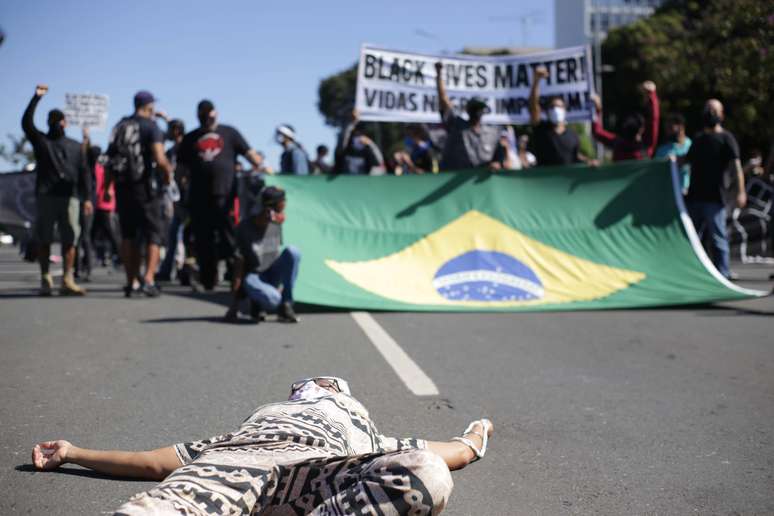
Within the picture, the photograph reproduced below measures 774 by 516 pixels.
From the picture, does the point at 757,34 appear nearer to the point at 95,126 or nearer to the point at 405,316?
the point at 95,126

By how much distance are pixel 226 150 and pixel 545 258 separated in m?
3.74

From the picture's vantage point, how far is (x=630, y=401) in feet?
17.8

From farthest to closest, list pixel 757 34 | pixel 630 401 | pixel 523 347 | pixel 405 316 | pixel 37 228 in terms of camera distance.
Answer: pixel 757 34 < pixel 37 228 < pixel 405 316 < pixel 523 347 < pixel 630 401

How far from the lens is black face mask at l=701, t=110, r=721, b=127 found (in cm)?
1185

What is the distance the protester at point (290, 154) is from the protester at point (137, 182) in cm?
295

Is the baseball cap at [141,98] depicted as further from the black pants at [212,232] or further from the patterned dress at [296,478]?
the patterned dress at [296,478]

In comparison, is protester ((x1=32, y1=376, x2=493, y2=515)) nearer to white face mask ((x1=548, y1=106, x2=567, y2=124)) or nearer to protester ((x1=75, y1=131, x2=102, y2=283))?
white face mask ((x1=548, y1=106, x2=567, y2=124))

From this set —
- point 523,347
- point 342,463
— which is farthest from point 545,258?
point 342,463

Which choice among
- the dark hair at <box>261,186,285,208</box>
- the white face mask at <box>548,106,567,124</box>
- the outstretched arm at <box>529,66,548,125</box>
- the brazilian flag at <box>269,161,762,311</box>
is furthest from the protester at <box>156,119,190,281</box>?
the white face mask at <box>548,106,567,124</box>

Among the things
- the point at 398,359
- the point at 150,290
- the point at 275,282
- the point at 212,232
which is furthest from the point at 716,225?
the point at 150,290

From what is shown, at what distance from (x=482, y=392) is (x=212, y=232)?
5.50 meters

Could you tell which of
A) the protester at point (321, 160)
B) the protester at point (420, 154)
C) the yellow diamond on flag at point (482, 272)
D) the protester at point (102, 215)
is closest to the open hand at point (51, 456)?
the yellow diamond on flag at point (482, 272)

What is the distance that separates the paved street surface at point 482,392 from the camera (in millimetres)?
3801

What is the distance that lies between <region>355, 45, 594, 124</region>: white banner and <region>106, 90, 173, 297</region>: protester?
3227 mm
